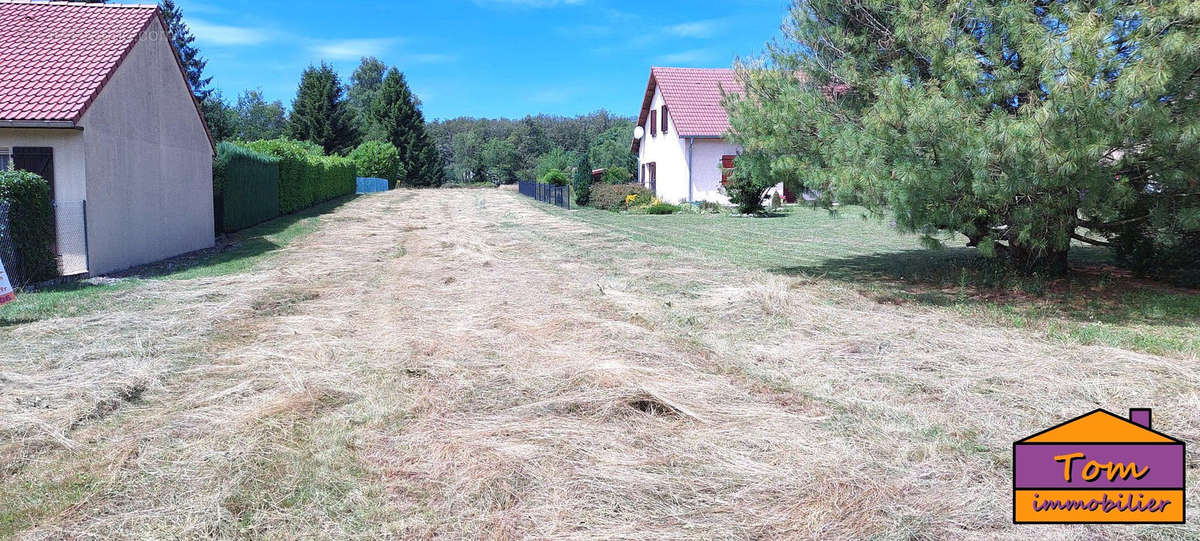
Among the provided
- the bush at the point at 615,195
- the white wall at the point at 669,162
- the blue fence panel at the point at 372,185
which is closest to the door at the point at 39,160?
the bush at the point at 615,195

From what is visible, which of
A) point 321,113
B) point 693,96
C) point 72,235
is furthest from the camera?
point 321,113

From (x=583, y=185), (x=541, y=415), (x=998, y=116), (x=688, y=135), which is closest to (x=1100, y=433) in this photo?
(x=541, y=415)

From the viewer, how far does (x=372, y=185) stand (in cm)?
4903

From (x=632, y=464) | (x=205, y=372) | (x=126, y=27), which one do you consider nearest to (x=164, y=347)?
(x=205, y=372)

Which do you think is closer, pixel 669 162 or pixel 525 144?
pixel 669 162

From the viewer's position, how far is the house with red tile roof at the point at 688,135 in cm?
2883

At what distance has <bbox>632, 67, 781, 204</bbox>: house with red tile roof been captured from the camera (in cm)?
2883

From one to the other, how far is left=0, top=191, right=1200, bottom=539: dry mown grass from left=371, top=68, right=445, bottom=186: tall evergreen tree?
53.4 metres

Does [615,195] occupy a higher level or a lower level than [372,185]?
lower

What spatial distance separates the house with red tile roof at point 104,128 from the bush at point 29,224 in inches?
22.0

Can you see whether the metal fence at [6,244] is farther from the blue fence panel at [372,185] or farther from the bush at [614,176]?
the blue fence panel at [372,185]

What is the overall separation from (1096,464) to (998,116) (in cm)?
558

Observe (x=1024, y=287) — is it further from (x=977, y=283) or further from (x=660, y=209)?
(x=660, y=209)

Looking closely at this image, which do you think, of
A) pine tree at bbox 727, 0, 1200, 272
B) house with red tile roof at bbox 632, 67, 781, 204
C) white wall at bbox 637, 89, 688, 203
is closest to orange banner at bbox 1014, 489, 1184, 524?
pine tree at bbox 727, 0, 1200, 272
